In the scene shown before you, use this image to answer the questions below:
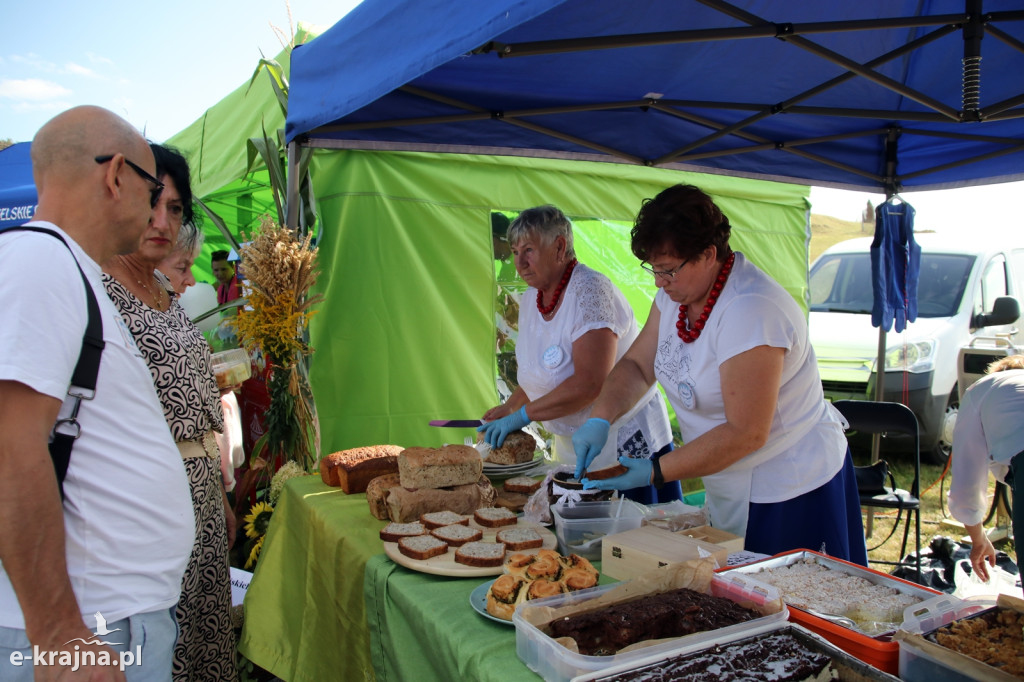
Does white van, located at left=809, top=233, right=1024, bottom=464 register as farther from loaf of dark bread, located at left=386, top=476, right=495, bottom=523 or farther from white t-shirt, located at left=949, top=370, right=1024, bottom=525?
loaf of dark bread, located at left=386, top=476, right=495, bottom=523

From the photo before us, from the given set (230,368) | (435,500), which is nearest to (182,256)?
(230,368)

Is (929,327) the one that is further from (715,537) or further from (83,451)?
(83,451)

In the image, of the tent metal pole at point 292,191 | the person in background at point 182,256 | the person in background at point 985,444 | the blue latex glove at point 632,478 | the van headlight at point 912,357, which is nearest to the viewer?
the blue latex glove at point 632,478

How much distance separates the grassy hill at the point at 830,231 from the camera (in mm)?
38594

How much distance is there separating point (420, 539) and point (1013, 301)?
6.81 metres

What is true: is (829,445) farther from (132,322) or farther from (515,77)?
(132,322)

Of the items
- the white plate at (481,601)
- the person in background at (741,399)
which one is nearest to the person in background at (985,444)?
the person in background at (741,399)

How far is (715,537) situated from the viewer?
1.82 meters

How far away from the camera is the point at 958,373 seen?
21.4ft

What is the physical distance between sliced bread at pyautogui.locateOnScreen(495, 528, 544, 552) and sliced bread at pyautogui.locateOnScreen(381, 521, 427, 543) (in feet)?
0.81

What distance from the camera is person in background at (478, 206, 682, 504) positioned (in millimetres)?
2924

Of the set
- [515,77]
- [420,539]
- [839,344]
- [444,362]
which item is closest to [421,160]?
[444,362]

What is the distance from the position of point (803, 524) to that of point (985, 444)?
50.6 inches

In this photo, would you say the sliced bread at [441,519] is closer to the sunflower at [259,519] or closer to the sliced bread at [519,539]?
the sliced bread at [519,539]
